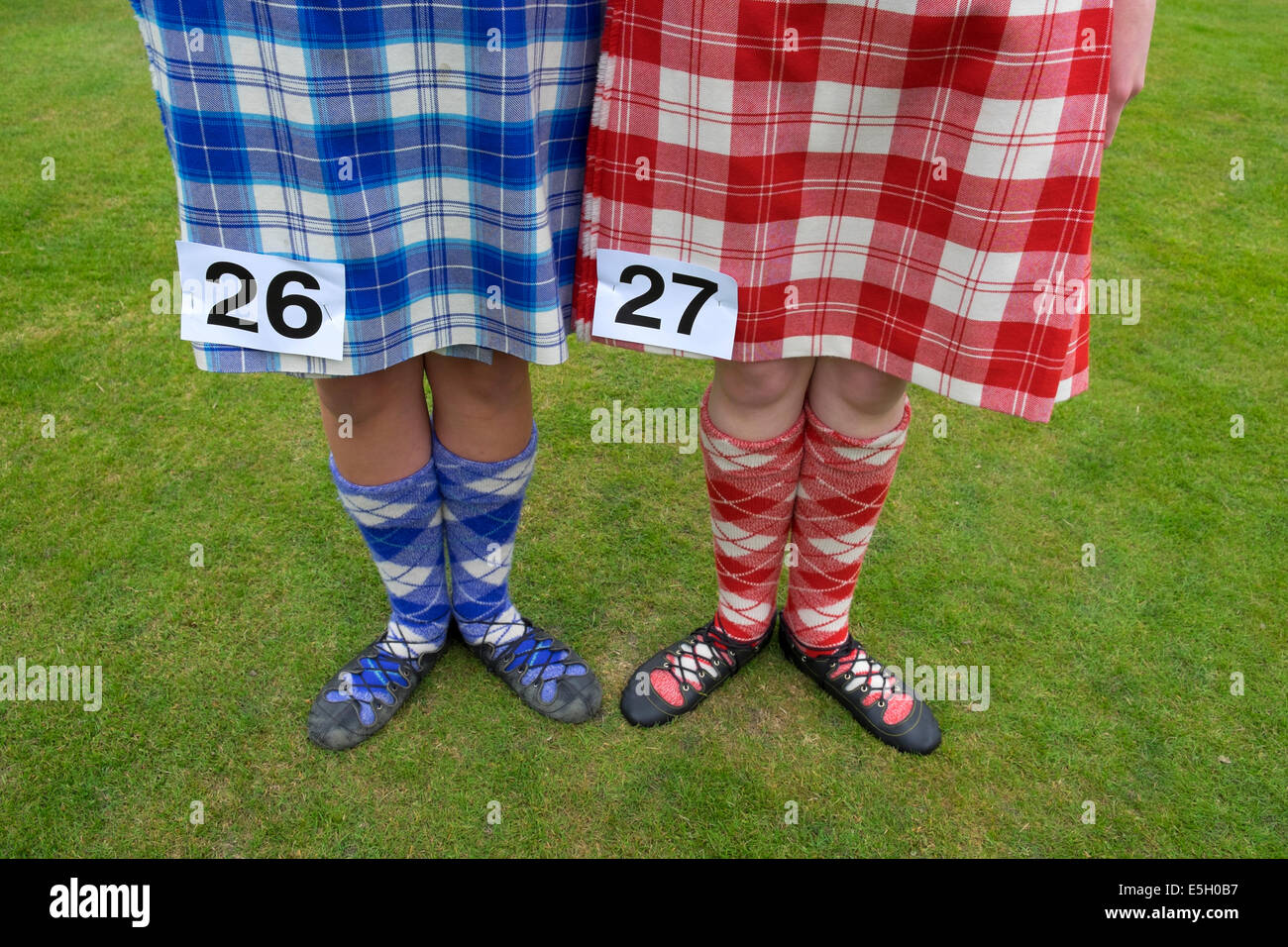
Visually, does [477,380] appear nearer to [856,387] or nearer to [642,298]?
[642,298]

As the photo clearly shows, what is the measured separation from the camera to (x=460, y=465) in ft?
4.16


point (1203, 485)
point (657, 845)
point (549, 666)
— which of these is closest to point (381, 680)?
point (549, 666)

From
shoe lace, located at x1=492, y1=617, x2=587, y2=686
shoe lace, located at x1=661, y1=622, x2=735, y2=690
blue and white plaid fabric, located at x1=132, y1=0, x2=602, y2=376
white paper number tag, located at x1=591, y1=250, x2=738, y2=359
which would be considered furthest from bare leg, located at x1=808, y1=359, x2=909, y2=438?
shoe lace, located at x1=492, y1=617, x2=587, y2=686

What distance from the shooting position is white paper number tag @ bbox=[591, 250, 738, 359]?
1054mm

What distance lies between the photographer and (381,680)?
145 centimetres

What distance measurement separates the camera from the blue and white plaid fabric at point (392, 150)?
2.79 ft

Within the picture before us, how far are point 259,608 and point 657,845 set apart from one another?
81cm

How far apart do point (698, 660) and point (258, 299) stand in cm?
88

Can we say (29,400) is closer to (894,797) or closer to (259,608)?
(259,608)

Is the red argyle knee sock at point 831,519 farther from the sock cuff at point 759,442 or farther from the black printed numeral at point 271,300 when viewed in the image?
the black printed numeral at point 271,300

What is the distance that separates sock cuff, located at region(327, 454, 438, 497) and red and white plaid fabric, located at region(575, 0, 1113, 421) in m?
0.34

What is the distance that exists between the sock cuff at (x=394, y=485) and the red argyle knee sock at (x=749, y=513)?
1.29 ft

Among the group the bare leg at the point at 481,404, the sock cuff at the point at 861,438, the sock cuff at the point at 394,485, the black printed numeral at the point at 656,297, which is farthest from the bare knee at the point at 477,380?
the sock cuff at the point at 861,438

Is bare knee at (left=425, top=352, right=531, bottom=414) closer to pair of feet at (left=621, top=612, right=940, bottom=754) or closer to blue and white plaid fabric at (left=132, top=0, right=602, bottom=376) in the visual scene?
blue and white plaid fabric at (left=132, top=0, right=602, bottom=376)
